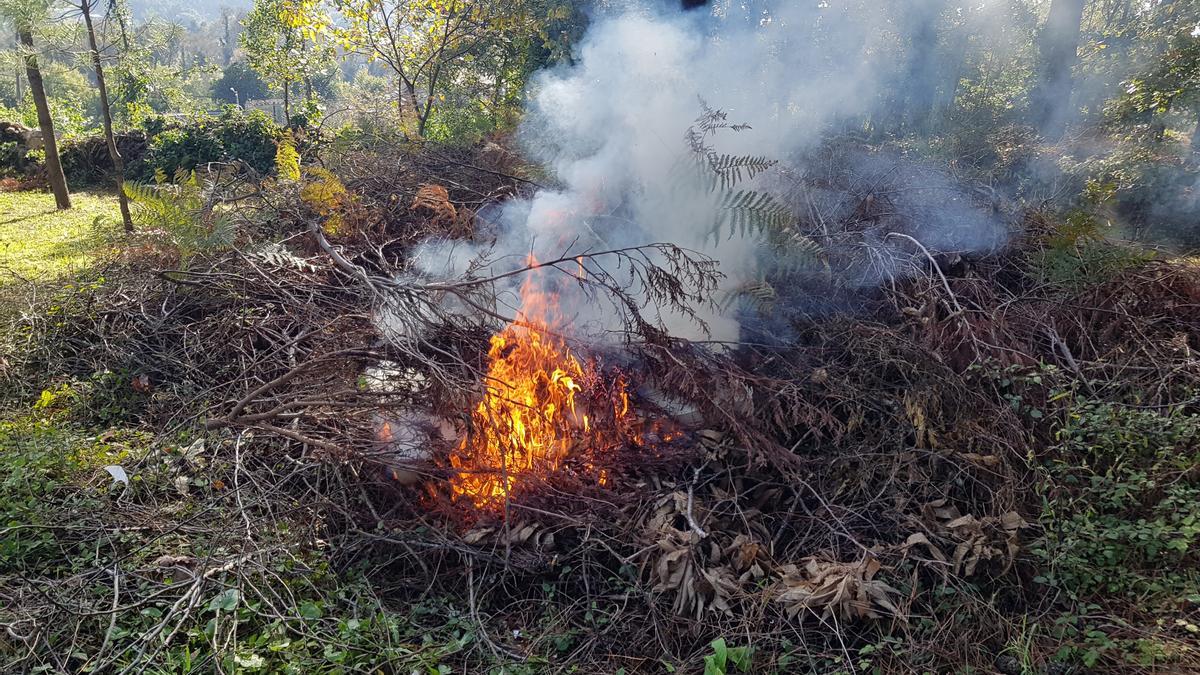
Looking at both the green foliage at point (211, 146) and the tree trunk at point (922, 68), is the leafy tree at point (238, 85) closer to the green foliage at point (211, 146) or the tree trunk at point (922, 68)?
the green foliage at point (211, 146)

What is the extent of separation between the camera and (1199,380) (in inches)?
134

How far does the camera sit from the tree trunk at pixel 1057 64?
30.4ft

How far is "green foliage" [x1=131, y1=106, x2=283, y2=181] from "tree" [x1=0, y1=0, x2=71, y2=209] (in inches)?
145

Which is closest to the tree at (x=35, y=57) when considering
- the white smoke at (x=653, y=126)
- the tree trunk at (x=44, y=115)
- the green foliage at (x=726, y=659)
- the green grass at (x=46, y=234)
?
the tree trunk at (x=44, y=115)

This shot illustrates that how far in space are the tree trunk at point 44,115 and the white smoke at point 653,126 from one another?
7.20m

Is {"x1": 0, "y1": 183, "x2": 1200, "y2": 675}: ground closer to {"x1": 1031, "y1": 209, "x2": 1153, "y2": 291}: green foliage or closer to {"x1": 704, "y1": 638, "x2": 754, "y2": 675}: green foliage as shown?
{"x1": 704, "y1": 638, "x2": 754, "y2": 675}: green foliage

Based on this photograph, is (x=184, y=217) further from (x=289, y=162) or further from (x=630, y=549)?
(x=630, y=549)

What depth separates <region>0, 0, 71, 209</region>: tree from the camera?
7.87 m

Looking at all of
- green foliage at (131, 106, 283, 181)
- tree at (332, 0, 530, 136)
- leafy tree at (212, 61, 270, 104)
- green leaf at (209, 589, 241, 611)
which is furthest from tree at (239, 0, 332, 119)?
leafy tree at (212, 61, 270, 104)

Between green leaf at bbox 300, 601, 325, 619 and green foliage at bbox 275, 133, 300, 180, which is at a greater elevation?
green foliage at bbox 275, 133, 300, 180

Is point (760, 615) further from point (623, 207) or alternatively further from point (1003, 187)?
point (1003, 187)

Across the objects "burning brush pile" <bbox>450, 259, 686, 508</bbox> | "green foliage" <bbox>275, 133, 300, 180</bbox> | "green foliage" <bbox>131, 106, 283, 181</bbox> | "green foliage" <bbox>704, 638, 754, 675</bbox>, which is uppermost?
"green foliage" <bbox>275, 133, 300, 180</bbox>

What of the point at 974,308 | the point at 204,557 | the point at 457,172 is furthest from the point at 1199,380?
the point at 457,172

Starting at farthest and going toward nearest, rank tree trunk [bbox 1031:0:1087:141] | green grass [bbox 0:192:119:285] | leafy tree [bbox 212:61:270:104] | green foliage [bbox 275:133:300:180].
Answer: leafy tree [bbox 212:61:270:104] → tree trunk [bbox 1031:0:1087:141] → green grass [bbox 0:192:119:285] → green foliage [bbox 275:133:300:180]
